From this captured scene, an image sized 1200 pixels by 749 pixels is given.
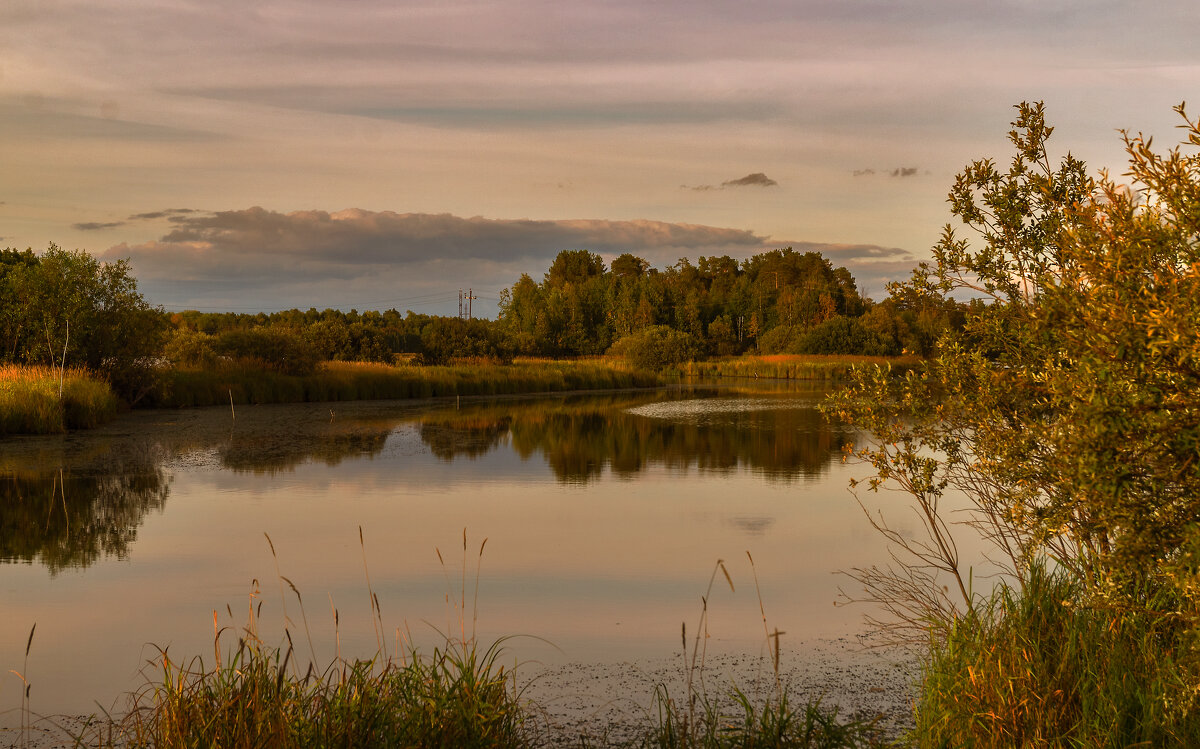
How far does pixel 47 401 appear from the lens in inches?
800

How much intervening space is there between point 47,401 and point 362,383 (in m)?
16.0

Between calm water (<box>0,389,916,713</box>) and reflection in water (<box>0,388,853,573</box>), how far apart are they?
0.08 meters

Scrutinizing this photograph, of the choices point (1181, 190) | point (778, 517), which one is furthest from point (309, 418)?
point (1181, 190)

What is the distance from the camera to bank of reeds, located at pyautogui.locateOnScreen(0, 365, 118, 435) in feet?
65.0

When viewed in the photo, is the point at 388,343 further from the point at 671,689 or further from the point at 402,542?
the point at 671,689

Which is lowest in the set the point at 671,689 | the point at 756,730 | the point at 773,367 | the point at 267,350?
the point at 671,689

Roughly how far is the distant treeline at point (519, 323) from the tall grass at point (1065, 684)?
2503 millimetres

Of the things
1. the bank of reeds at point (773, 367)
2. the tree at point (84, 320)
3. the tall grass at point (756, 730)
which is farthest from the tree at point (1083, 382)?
the bank of reeds at point (773, 367)

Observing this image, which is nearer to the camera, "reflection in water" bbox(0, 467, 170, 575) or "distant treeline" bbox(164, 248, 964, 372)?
"reflection in water" bbox(0, 467, 170, 575)

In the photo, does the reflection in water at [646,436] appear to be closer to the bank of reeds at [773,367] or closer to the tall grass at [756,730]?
the tall grass at [756,730]

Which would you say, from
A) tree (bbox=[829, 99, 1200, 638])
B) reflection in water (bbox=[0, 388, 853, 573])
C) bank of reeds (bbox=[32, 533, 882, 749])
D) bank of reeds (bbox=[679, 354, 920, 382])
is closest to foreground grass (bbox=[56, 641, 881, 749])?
bank of reeds (bbox=[32, 533, 882, 749])

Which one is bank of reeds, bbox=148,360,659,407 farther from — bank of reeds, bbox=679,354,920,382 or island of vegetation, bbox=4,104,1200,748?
island of vegetation, bbox=4,104,1200,748

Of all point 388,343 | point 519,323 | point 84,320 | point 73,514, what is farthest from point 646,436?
point 519,323

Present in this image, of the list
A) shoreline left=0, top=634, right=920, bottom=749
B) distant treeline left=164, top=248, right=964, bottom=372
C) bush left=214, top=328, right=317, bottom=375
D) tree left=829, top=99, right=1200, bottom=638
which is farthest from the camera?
distant treeline left=164, top=248, right=964, bottom=372
